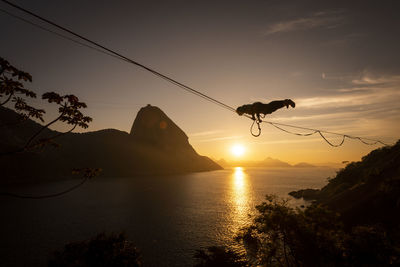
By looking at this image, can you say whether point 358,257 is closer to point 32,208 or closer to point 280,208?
point 280,208

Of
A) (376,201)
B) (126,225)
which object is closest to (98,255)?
(126,225)

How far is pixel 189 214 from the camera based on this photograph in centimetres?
5275

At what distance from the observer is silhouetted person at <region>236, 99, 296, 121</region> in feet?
38.0

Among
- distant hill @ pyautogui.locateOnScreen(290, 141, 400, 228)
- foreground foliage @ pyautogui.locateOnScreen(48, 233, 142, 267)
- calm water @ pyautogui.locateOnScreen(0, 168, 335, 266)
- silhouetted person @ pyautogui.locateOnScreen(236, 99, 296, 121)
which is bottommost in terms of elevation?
calm water @ pyautogui.locateOnScreen(0, 168, 335, 266)

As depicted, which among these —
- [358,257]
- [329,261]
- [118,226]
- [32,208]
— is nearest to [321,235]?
[329,261]

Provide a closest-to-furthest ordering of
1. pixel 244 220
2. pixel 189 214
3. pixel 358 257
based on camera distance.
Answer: pixel 358 257
pixel 244 220
pixel 189 214

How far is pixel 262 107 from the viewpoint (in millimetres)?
11977

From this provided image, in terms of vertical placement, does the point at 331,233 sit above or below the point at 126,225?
above

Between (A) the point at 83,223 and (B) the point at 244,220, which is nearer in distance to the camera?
(A) the point at 83,223

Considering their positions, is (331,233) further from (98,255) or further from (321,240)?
(98,255)

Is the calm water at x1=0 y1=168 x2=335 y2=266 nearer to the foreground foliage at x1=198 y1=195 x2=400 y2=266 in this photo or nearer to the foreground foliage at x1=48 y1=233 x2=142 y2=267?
the foreground foliage at x1=48 y1=233 x2=142 y2=267

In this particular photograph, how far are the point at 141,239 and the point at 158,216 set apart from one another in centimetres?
1588

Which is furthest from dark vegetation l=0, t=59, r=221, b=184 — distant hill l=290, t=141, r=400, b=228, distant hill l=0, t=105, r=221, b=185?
distant hill l=290, t=141, r=400, b=228

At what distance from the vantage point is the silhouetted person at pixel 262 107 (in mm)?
11583
